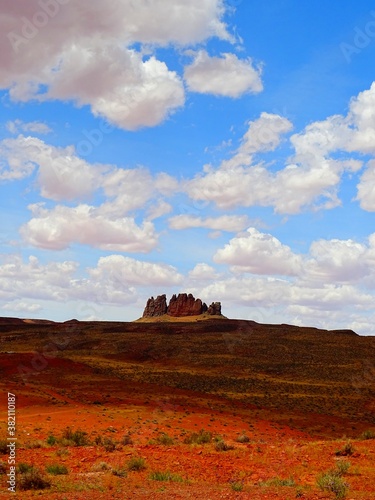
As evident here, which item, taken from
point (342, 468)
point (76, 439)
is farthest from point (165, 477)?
point (76, 439)

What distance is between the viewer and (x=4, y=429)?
24312 mm

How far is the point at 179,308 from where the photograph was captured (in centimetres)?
15462

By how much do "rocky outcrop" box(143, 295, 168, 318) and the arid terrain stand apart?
6617 centimetres

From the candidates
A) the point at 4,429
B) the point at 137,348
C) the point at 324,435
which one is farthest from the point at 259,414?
the point at 137,348

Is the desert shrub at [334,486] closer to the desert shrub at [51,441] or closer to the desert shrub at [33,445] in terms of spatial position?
the desert shrub at [33,445]

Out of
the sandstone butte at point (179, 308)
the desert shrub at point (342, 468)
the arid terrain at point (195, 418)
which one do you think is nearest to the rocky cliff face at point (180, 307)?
the sandstone butte at point (179, 308)

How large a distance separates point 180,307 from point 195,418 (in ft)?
403

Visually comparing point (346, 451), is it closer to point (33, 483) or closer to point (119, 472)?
point (119, 472)

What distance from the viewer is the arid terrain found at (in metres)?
13.7

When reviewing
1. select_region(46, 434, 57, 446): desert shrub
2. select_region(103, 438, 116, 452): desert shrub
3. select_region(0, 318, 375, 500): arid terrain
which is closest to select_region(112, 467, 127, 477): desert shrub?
select_region(0, 318, 375, 500): arid terrain

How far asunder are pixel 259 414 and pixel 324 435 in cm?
642

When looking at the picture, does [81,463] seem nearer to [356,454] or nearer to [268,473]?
[268,473]

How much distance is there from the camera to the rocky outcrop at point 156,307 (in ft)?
515

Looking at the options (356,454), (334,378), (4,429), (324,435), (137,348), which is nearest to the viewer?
(356,454)
